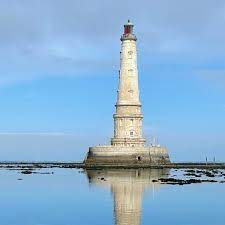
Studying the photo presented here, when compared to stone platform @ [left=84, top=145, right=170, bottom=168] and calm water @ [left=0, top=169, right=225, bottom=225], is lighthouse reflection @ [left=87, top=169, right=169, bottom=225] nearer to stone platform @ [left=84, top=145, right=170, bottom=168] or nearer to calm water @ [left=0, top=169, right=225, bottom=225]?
calm water @ [left=0, top=169, right=225, bottom=225]

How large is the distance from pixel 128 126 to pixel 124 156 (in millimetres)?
3814

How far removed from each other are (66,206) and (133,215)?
644 centimetres

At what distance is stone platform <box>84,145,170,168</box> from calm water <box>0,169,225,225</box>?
25.0 metres

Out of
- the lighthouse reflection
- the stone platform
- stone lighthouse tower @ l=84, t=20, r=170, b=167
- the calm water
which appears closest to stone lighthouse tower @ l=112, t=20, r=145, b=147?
stone lighthouse tower @ l=84, t=20, r=170, b=167

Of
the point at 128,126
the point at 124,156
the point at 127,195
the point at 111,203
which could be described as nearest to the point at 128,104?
the point at 128,126

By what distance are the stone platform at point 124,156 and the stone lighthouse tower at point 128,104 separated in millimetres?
1194

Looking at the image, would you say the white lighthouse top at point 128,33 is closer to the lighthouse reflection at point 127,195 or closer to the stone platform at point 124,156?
the stone platform at point 124,156

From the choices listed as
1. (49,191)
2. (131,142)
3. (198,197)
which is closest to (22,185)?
(49,191)

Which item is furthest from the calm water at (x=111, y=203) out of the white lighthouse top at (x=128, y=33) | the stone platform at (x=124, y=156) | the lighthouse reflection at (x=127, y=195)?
the white lighthouse top at (x=128, y=33)

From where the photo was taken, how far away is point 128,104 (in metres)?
81.8

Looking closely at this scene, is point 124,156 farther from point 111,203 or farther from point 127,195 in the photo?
point 111,203

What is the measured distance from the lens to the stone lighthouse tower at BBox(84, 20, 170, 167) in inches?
3209

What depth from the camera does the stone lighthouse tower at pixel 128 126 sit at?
81.5 m

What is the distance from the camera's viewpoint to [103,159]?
3253 inches
